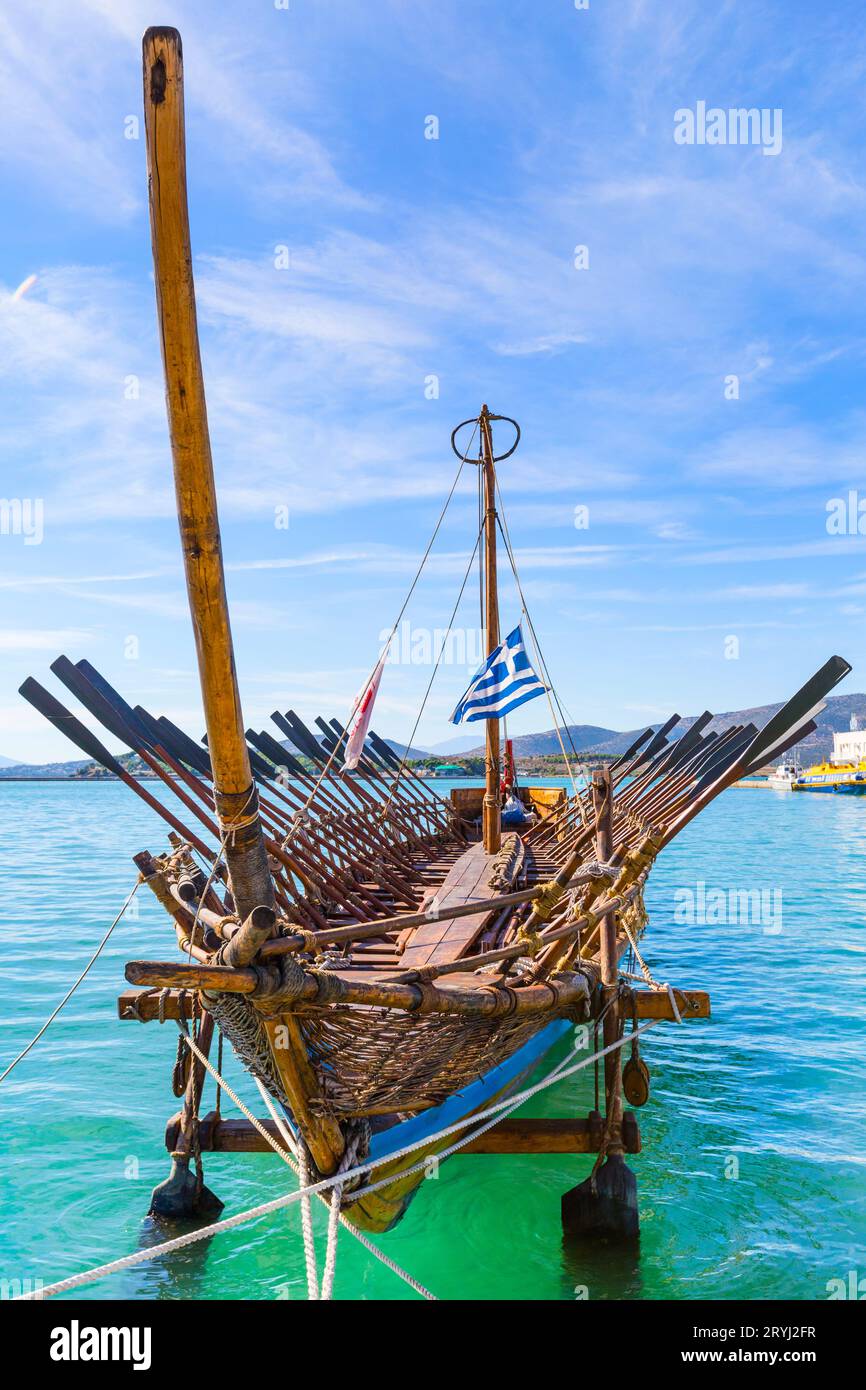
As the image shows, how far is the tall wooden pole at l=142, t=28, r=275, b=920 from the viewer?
10.8 ft

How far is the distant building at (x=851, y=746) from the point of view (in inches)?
4313

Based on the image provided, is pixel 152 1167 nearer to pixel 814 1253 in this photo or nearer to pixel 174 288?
pixel 814 1253

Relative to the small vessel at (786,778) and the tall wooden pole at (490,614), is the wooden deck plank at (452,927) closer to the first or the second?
the tall wooden pole at (490,614)

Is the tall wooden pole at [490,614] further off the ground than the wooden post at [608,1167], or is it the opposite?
the tall wooden pole at [490,614]

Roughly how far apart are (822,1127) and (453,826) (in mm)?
10723

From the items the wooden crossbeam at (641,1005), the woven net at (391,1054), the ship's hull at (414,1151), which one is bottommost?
the ship's hull at (414,1151)

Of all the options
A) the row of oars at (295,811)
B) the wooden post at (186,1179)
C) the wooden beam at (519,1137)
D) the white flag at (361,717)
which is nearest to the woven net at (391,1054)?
the wooden beam at (519,1137)

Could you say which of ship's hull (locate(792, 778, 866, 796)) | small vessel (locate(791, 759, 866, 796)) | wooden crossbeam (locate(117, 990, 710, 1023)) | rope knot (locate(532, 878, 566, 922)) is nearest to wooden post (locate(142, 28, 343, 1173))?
rope knot (locate(532, 878, 566, 922))

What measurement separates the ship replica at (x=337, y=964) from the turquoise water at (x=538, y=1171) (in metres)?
0.73

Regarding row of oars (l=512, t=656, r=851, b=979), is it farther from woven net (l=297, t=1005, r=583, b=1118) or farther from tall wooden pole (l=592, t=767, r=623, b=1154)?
woven net (l=297, t=1005, r=583, b=1118)

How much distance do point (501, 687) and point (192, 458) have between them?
9477 millimetres

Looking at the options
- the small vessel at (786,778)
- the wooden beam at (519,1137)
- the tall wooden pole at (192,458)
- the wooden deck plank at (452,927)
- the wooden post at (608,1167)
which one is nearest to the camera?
the tall wooden pole at (192,458)

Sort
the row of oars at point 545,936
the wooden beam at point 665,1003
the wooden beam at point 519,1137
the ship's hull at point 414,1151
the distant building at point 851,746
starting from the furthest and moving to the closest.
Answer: the distant building at point 851,746 → the wooden beam at point 665,1003 → the wooden beam at point 519,1137 → the ship's hull at point 414,1151 → the row of oars at point 545,936

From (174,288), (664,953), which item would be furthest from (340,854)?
(664,953)
